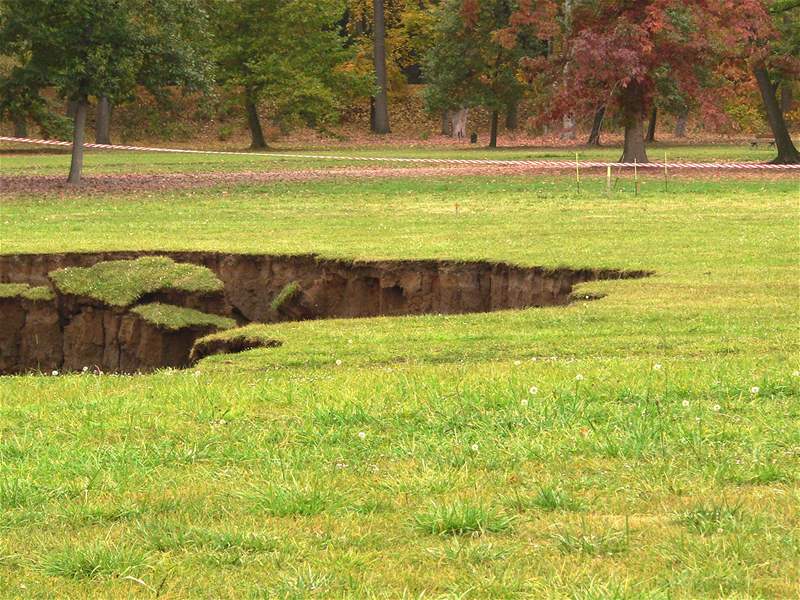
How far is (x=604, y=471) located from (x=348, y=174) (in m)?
32.4

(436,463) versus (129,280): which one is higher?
(436,463)

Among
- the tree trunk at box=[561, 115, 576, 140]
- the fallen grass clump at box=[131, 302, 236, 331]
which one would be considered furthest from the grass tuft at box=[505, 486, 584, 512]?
the tree trunk at box=[561, 115, 576, 140]

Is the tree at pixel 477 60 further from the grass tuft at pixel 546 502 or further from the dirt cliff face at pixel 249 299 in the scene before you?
the grass tuft at pixel 546 502

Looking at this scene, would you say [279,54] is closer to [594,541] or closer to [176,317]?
[176,317]

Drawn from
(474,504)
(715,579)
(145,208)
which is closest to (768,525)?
(715,579)

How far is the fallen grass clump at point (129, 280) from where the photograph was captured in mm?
15562

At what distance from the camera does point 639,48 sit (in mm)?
38031

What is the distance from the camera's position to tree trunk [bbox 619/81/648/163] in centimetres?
4003

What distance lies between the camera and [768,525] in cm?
543

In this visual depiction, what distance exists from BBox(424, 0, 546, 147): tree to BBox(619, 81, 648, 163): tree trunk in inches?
791

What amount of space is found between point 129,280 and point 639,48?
25.3 m

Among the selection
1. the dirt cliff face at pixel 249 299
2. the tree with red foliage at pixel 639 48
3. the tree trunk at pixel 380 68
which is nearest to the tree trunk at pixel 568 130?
the tree trunk at pixel 380 68

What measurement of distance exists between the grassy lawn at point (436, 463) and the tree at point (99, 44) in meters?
22.3

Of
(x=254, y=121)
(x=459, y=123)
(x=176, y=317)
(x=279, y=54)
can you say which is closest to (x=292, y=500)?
(x=176, y=317)
